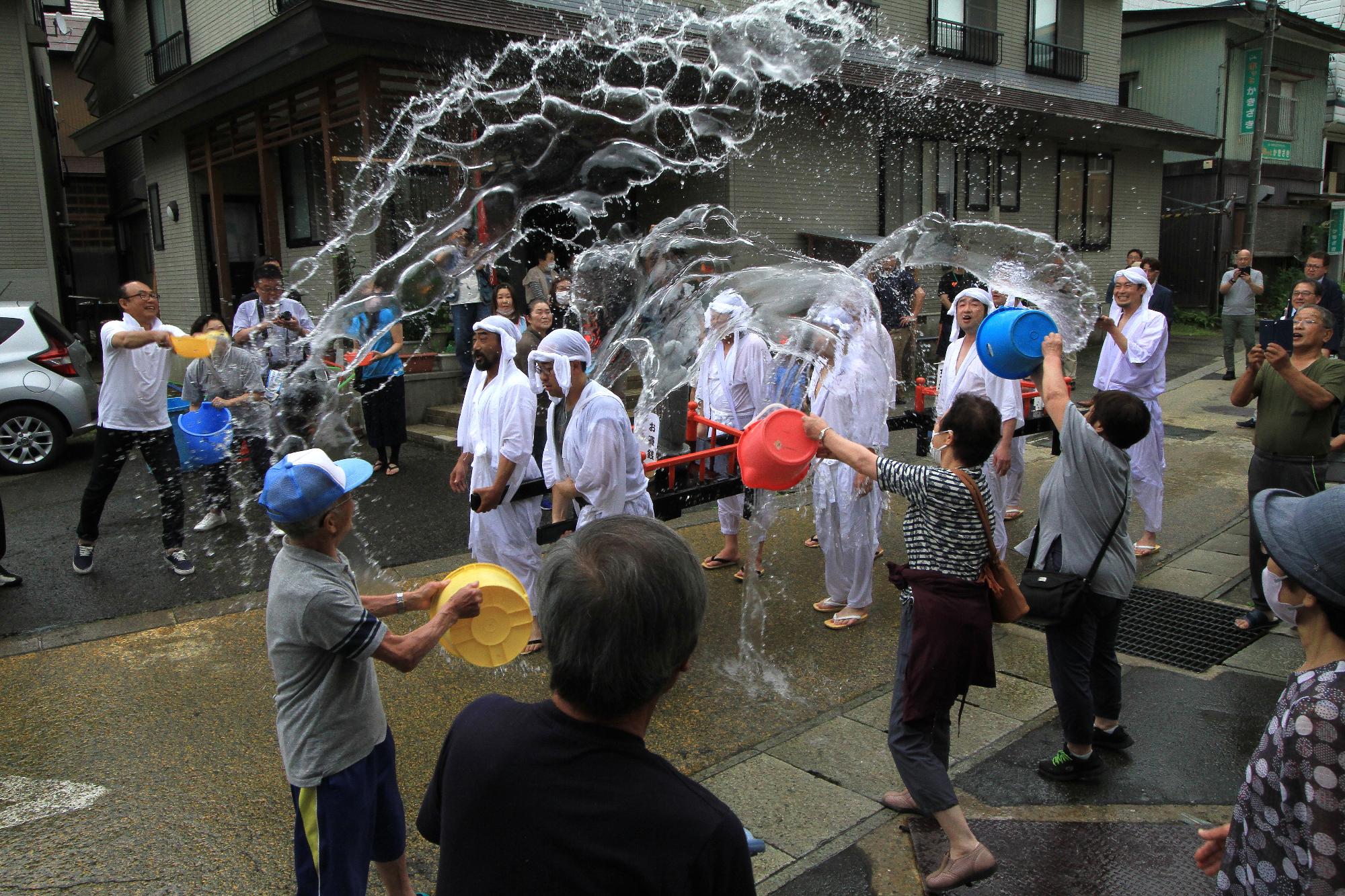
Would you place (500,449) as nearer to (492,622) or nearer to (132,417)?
(492,622)

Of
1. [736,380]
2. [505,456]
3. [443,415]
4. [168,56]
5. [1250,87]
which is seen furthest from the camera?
[1250,87]

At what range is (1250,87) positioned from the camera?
74.7 ft

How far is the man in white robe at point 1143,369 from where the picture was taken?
6.53 metres

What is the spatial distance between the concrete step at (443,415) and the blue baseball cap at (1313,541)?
9470mm

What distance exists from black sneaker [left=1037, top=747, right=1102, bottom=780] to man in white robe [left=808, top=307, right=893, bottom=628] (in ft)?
5.90

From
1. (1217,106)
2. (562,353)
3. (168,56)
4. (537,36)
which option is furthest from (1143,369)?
(1217,106)

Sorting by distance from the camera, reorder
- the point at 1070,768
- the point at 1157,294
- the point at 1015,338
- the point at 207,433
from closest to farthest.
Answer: the point at 1070,768 → the point at 1015,338 → the point at 207,433 → the point at 1157,294

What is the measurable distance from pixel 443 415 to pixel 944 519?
855 cm

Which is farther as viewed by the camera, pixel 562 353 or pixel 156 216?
pixel 156 216

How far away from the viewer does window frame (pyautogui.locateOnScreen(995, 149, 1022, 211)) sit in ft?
57.7

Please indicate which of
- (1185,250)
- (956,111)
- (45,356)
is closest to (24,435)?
(45,356)

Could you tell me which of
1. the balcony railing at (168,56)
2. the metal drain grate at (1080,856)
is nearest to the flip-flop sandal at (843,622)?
the metal drain grate at (1080,856)

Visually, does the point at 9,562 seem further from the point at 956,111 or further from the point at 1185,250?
the point at 1185,250

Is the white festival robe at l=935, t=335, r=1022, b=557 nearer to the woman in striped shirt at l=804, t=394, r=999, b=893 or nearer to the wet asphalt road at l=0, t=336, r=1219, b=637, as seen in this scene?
the woman in striped shirt at l=804, t=394, r=999, b=893
